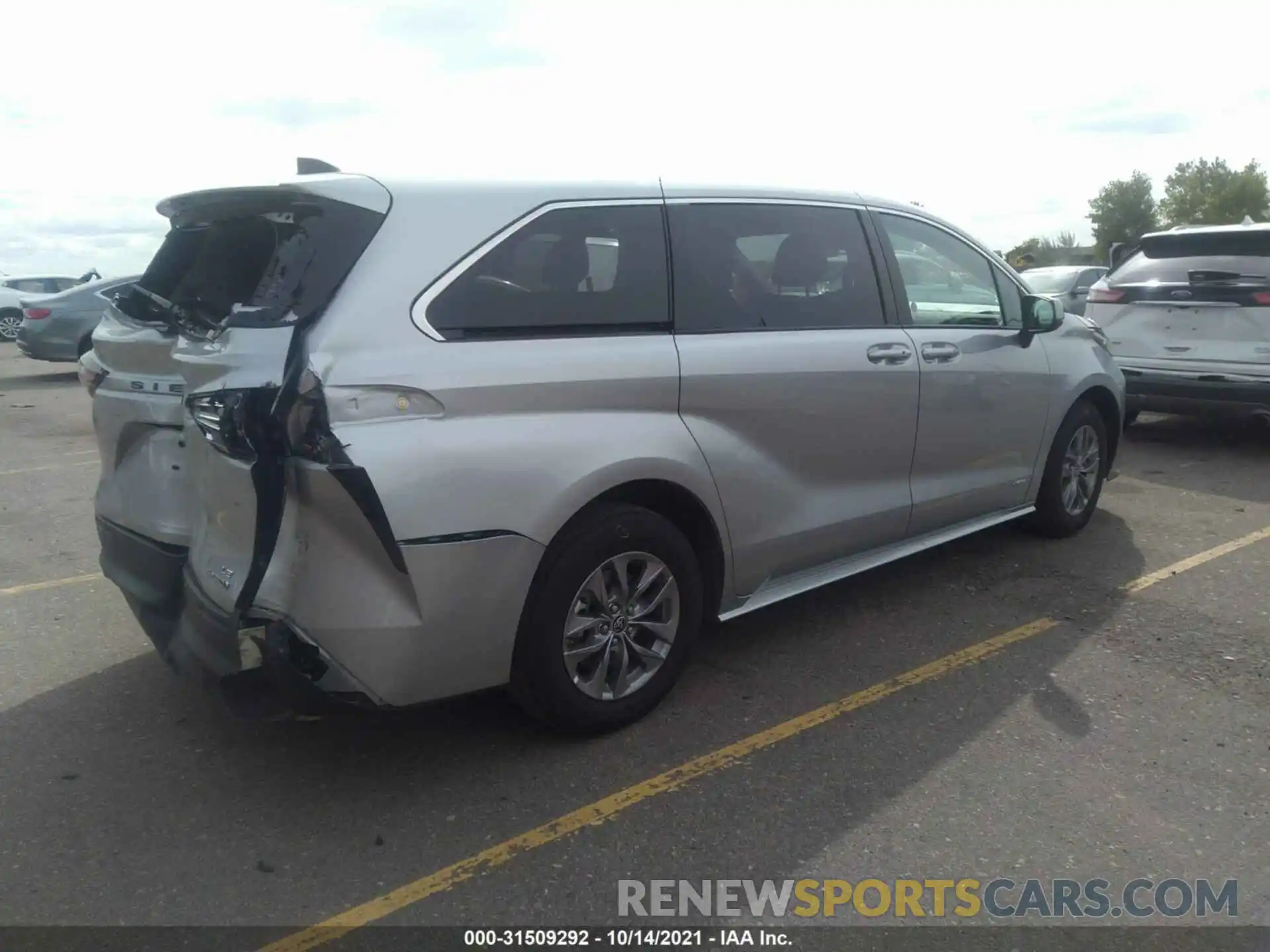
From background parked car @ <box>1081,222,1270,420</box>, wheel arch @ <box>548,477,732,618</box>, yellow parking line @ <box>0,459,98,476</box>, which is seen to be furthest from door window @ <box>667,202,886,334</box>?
yellow parking line @ <box>0,459,98,476</box>

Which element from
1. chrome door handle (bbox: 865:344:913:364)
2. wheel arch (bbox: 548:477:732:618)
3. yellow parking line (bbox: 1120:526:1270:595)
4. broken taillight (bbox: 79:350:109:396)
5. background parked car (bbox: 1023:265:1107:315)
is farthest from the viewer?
background parked car (bbox: 1023:265:1107:315)

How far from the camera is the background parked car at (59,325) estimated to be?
1459cm

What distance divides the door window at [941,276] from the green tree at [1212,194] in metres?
64.8

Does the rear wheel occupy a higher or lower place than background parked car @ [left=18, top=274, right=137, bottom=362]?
lower

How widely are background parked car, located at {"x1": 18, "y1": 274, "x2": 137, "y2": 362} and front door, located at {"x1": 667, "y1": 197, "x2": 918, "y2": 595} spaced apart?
1289cm

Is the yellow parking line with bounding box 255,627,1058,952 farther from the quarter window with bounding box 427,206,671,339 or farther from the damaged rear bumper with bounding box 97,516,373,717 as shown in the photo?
the quarter window with bounding box 427,206,671,339

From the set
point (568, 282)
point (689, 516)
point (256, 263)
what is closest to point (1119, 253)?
point (689, 516)

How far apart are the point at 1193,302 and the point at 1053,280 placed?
7.77 m

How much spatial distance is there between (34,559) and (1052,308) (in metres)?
5.49

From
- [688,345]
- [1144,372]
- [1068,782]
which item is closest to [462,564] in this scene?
[688,345]

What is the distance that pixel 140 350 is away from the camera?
3.53m

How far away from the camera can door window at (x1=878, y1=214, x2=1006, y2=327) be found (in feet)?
15.3

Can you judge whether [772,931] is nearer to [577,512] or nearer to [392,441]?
[577,512]

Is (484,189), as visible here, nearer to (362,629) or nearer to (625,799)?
(362,629)
